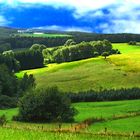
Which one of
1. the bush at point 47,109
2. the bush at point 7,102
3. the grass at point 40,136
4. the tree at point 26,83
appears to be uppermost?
the grass at point 40,136

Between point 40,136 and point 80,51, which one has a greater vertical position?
point 40,136

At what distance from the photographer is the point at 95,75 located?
134 m

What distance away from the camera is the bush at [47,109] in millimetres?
65875

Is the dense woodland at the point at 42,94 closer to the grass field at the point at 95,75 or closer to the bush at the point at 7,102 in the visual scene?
the bush at the point at 7,102

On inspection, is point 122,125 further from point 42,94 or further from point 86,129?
point 42,94

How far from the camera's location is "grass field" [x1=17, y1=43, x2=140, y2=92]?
394ft

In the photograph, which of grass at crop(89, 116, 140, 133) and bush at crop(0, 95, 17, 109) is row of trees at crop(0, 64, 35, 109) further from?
grass at crop(89, 116, 140, 133)

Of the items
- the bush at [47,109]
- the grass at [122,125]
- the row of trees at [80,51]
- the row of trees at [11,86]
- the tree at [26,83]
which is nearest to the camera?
the grass at [122,125]

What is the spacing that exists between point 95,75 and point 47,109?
227 feet

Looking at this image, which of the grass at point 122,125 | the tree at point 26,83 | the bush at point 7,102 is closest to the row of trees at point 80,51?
the tree at point 26,83

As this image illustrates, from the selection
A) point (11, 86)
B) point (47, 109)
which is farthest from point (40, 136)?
point (11, 86)

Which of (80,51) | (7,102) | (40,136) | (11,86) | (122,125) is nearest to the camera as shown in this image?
(40,136)

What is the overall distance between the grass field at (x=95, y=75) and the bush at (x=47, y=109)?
158ft

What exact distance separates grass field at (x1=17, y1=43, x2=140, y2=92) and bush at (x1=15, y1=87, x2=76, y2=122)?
158 feet
